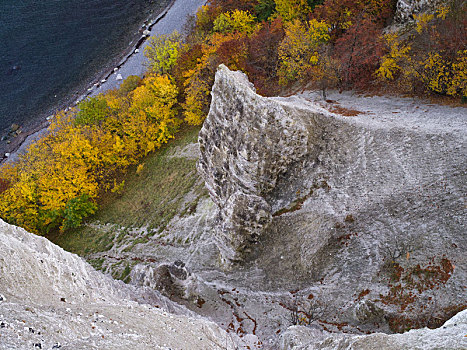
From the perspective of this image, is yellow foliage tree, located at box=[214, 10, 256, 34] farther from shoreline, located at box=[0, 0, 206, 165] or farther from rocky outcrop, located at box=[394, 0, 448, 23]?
rocky outcrop, located at box=[394, 0, 448, 23]

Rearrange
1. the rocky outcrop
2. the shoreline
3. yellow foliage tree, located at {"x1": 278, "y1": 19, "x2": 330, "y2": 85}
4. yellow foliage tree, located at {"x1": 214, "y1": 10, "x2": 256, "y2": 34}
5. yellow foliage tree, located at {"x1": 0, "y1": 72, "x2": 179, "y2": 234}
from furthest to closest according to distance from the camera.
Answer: the shoreline < yellow foliage tree, located at {"x1": 214, "y1": 10, "x2": 256, "y2": 34} < yellow foliage tree, located at {"x1": 0, "y1": 72, "x2": 179, "y2": 234} < yellow foliage tree, located at {"x1": 278, "y1": 19, "x2": 330, "y2": 85} < the rocky outcrop

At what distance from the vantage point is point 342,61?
35969mm

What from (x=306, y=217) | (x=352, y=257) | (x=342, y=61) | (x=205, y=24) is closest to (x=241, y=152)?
(x=306, y=217)

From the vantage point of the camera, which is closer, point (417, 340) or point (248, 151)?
point (417, 340)

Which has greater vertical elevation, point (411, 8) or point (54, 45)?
point (54, 45)

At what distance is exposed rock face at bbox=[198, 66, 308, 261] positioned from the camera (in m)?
24.5

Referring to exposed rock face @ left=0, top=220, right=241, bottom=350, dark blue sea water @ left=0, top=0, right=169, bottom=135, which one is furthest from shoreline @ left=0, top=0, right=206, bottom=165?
exposed rock face @ left=0, top=220, right=241, bottom=350

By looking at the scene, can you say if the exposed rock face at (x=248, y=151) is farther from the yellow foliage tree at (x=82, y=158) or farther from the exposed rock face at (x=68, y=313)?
the yellow foliage tree at (x=82, y=158)

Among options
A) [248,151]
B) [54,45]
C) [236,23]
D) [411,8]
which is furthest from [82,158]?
[54,45]

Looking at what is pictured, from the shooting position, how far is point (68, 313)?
11453 millimetres

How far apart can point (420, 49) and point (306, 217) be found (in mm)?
21875

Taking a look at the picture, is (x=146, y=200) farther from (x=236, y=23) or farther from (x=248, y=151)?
(x=236, y=23)

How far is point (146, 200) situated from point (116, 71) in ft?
145

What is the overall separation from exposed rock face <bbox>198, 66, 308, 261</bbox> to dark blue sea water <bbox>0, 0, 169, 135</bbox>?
58.7 m
